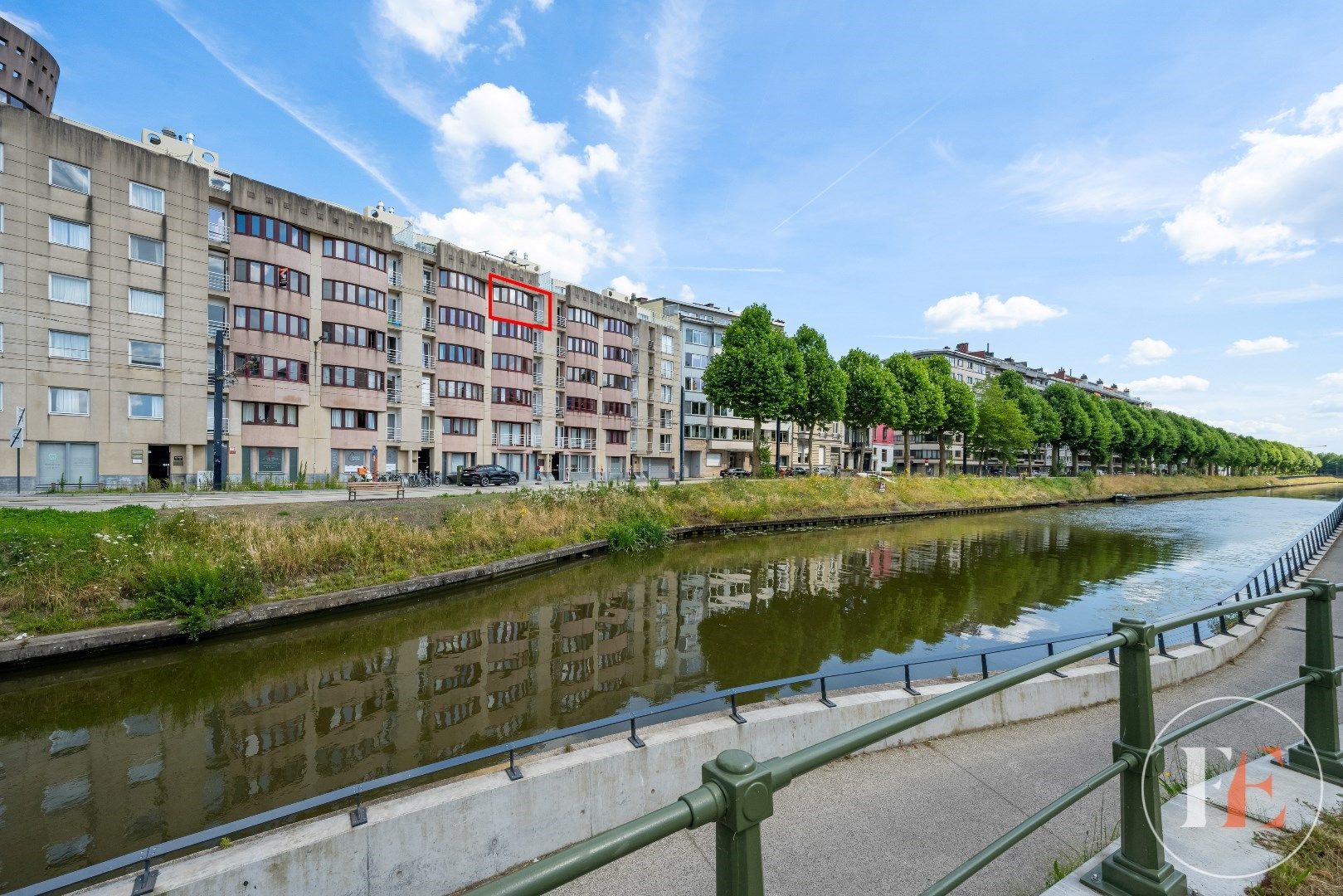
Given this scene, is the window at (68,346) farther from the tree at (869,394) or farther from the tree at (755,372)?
the tree at (869,394)

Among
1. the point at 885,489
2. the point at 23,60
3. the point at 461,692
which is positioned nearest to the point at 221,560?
the point at 461,692

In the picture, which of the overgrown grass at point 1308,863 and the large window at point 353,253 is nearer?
the overgrown grass at point 1308,863

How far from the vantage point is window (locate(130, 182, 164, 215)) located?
32.6 m

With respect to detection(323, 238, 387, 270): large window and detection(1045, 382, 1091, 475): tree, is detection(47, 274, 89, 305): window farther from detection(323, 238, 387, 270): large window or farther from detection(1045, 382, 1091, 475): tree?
detection(1045, 382, 1091, 475): tree

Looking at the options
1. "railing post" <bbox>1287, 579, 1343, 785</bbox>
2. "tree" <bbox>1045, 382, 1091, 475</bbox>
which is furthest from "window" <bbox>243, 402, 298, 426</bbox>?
"tree" <bbox>1045, 382, 1091, 475</bbox>

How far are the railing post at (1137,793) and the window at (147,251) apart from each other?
4302 cm

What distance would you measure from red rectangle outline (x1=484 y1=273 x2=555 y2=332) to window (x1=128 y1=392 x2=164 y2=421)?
23.0 meters

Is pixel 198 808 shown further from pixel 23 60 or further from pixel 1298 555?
pixel 23 60

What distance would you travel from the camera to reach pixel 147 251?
33125 mm

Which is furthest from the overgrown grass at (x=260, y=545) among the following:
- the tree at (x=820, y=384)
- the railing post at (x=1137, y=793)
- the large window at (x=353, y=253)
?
the tree at (x=820, y=384)

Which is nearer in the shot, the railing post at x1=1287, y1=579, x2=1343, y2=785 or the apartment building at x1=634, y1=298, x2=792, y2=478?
the railing post at x1=1287, y1=579, x2=1343, y2=785

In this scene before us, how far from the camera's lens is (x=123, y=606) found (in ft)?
44.3

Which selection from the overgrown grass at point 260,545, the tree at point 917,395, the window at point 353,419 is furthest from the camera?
the tree at point 917,395

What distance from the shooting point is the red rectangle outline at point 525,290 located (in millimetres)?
51281
